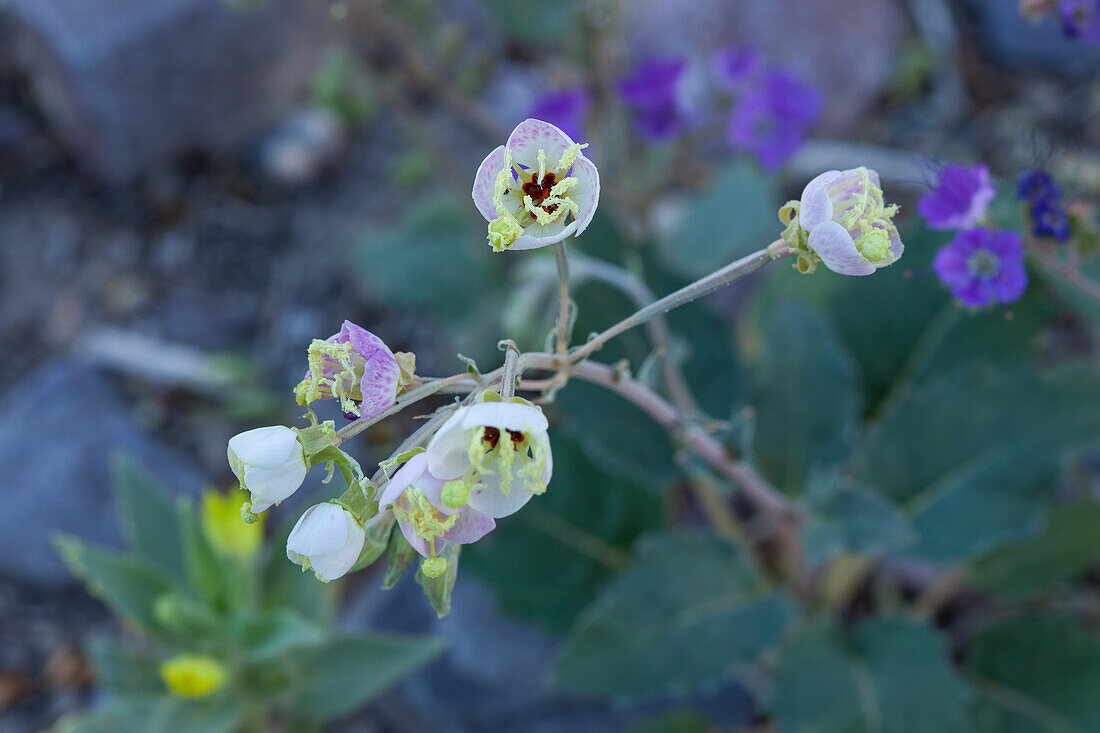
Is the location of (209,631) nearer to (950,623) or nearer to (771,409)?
(771,409)

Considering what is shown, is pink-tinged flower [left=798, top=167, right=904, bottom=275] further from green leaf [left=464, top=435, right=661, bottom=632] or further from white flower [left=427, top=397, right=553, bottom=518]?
green leaf [left=464, top=435, right=661, bottom=632]

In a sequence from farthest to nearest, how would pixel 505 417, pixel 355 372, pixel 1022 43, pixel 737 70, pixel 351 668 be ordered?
pixel 1022 43 → pixel 737 70 → pixel 351 668 → pixel 355 372 → pixel 505 417

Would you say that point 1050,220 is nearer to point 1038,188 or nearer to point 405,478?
point 1038,188

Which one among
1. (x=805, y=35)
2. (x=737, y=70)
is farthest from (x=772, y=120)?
(x=805, y=35)

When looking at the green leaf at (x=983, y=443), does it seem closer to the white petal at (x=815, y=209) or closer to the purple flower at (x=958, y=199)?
the purple flower at (x=958, y=199)

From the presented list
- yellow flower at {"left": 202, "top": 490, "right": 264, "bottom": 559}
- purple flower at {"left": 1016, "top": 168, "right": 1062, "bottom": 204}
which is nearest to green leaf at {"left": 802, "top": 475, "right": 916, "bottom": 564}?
purple flower at {"left": 1016, "top": 168, "right": 1062, "bottom": 204}

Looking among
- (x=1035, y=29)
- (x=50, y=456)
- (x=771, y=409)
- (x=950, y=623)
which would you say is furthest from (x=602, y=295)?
(x=1035, y=29)
